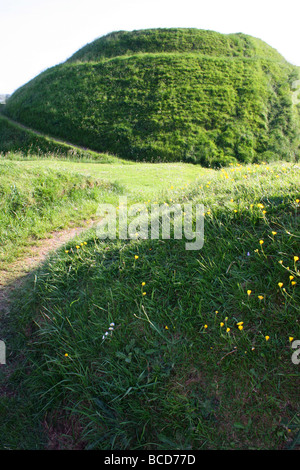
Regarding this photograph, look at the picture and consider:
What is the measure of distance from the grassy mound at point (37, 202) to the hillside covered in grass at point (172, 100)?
625 inches

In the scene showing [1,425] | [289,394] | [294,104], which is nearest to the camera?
[289,394]

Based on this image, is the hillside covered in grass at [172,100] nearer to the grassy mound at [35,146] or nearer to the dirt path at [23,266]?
the grassy mound at [35,146]

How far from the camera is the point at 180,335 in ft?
11.2

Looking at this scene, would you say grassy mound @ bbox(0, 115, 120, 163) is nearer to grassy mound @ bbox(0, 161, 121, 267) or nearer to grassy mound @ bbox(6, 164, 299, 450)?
grassy mound @ bbox(0, 161, 121, 267)

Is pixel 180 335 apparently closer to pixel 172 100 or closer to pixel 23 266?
pixel 23 266

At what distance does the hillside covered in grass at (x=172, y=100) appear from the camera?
80.8 feet

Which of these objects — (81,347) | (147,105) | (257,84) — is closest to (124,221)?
(81,347)

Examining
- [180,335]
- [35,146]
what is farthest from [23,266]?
[35,146]

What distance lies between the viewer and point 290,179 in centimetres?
464

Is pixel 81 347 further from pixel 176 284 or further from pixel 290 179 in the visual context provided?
pixel 290 179

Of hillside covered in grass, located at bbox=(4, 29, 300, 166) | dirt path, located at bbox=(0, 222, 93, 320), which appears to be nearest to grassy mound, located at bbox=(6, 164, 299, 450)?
dirt path, located at bbox=(0, 222, 93, 320)

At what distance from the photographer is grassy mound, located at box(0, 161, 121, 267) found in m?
6.07

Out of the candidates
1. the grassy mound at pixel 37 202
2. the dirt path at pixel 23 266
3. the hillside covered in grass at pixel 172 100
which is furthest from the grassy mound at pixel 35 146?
the dirt path at pixel 23 266

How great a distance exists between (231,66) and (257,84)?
3.56 metres
